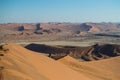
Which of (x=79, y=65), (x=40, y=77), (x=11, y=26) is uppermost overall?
(x=40, y=77)

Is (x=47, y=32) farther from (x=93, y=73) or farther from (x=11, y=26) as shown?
(x=93, y=73)

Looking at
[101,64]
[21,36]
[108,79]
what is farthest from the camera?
[21,36]

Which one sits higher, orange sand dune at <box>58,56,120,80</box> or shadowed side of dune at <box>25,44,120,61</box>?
orange sand dune at <box>58,56,120,80</box>

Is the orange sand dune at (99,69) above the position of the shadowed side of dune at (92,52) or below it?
above

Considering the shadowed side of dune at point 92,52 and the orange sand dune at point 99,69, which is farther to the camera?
the shadowed side of dune at point 92,52

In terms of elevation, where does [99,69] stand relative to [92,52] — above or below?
above

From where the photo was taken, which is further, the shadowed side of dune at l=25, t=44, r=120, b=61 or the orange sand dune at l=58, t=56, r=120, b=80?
the shadowed side of dune at l=25, t=44, r=120, b=61

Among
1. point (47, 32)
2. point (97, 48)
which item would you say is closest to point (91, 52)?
point (97, 48)

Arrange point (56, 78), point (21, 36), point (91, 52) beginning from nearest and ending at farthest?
point (56, 78)
point (91, 52)
point (21, 36)
